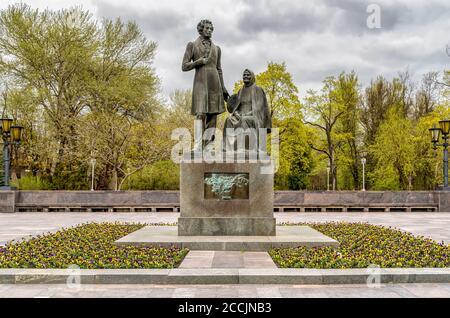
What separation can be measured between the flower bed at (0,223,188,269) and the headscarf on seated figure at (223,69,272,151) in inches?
127

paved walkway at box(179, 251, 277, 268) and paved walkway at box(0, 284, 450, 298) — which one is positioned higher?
paved walkway at box(179, 251, 277, 268)

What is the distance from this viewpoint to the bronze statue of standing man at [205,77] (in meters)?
10.5

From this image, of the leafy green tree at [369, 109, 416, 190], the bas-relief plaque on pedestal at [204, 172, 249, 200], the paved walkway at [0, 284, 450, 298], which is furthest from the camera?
the leafy green tree at [369, 109, 416, 190]

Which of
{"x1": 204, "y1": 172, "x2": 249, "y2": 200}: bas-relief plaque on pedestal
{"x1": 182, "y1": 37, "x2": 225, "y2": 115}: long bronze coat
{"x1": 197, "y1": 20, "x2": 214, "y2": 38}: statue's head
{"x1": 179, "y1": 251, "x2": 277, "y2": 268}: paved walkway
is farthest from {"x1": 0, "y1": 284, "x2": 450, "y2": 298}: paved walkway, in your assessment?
{"x1": 197, "y1": 20, "x2": 214, "y2": 38}: statue's head

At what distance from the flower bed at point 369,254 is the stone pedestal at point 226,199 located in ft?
5.03

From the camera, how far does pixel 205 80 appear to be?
10578 mm

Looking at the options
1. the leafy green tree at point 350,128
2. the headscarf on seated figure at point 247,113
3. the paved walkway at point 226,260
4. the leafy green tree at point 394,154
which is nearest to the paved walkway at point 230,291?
the paved walkway at point 226,260

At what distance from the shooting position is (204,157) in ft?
33.4

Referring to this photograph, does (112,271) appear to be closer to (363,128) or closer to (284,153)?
(284,153)

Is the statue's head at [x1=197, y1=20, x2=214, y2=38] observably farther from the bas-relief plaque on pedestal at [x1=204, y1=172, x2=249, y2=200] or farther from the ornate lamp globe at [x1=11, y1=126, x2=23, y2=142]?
the ornate lamp globe at [x1=11, y1=126, x2=23, y2=142]

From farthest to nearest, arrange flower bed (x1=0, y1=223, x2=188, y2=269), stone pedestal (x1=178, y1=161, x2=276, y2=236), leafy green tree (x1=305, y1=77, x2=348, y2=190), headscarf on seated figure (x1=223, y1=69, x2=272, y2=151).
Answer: leafy green tree (x1=305, y1=77, x2=348, y2=190)
headscarf on seated figure (x1=223, y1=69, x2=272, y2=151)
stone pedestal (x1=178, y1=161, x2=276, y2=236)
flower bed (x1=0, y1=223, x2=188, y2=269)

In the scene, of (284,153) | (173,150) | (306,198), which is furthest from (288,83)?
(306,198)

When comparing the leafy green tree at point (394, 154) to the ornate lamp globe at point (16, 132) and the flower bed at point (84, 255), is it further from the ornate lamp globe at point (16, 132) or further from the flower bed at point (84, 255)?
the flower bed at point (84, 255)

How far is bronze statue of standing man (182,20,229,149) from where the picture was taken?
10.5 meters
